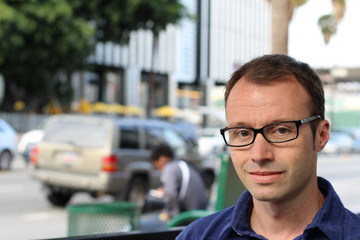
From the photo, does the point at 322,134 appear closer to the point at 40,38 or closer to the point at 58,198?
the point at 58,198

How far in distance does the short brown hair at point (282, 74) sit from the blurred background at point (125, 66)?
13.4 feet

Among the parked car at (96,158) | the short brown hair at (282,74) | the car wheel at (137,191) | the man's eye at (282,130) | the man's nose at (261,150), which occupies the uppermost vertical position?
the short brown hair at (282,74)

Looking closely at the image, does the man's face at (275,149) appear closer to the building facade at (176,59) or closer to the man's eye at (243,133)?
the man's eye at (243,133)

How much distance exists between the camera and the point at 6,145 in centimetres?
1939

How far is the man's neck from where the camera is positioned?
5.78ft

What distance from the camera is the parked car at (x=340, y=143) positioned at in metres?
41.1

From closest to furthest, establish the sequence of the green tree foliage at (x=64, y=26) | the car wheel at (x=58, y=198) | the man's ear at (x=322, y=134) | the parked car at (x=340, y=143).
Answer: the man's ear at (x=322, y=134)
the car wheel at (x=58, y=198)
the green tree foliage at (x=64, y=26)
the parked car at (x=340, y=143)

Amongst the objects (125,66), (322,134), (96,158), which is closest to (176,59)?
(125,66)

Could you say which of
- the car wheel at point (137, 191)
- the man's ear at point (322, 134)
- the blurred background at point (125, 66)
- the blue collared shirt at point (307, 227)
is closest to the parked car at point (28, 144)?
the blurred background at point (125, 66)

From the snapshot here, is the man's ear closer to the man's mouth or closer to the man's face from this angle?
the man's face

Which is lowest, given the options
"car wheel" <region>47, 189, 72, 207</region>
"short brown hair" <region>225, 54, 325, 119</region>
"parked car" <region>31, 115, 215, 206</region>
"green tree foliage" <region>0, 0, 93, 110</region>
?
"car wheel" <region>47, 189, 72, 207</region>

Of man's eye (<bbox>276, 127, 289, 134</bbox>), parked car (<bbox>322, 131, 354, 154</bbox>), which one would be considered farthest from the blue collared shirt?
parked car (<bbox>322, 131, 354, 154</bbox>)

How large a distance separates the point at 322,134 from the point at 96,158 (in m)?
10.2

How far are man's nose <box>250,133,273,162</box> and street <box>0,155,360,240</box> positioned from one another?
5.30 meters
